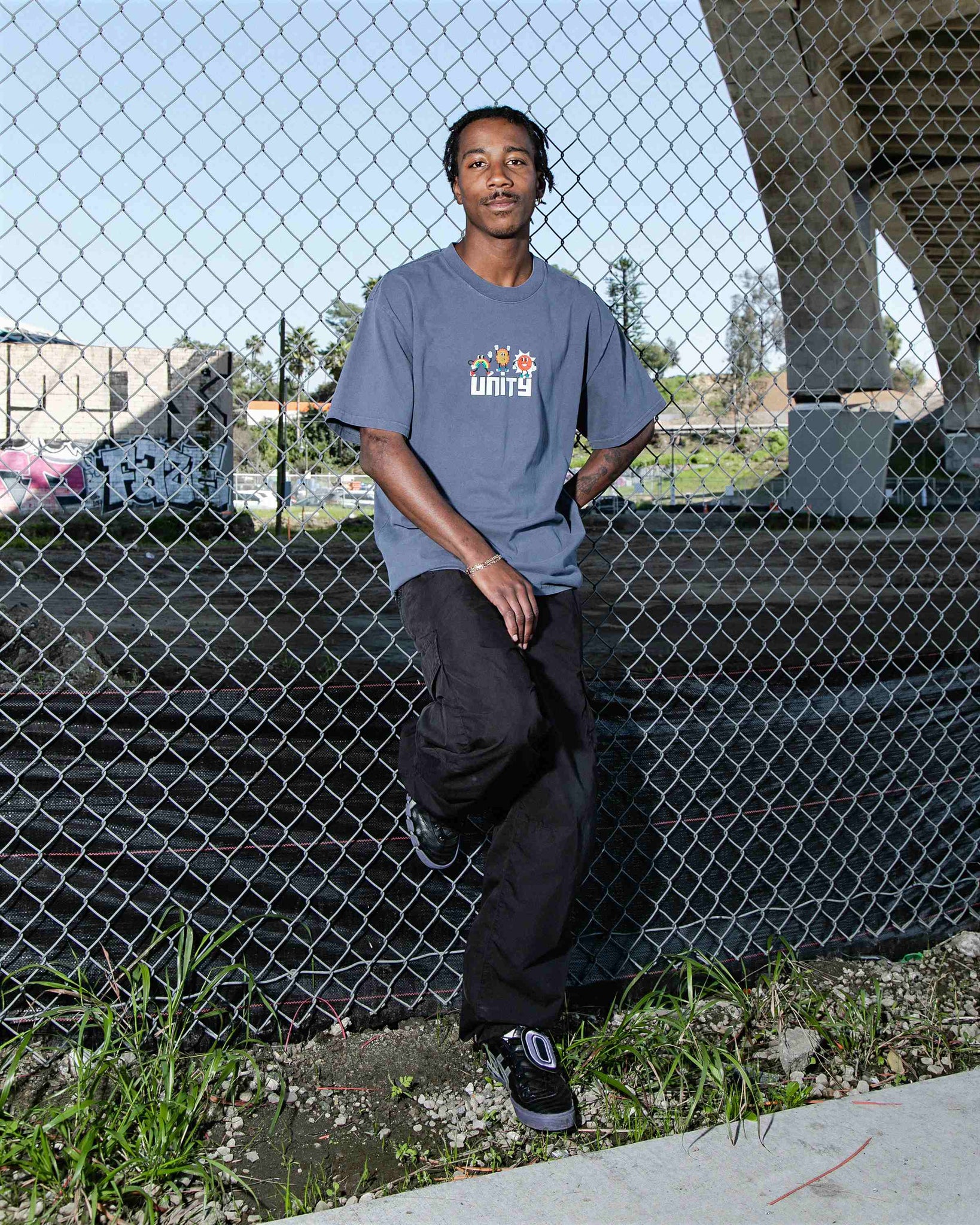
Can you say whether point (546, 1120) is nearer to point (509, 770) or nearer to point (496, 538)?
point (509, 770)

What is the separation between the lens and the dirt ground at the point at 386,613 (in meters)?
3.35

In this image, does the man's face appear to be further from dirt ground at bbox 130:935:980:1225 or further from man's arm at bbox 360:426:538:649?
dirt ground at bbox 130:935:980:1225

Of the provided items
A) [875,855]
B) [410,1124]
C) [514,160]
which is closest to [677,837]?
[875,855]

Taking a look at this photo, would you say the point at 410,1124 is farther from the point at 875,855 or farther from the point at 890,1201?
the point at 875,855

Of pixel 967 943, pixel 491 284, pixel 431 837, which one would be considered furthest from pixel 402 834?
pixel 967 943

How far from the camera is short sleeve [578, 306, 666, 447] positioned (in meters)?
2.46

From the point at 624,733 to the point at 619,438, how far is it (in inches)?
35.9

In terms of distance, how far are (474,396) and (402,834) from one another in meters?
1.19

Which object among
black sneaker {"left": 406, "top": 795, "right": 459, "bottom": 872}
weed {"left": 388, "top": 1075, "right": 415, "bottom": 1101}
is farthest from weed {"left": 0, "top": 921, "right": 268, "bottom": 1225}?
black sneaker {"left": 406, "top": 795, "right": 459, "bottom": 872}

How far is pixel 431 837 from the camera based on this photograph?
246 cm

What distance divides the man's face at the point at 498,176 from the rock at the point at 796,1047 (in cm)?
205

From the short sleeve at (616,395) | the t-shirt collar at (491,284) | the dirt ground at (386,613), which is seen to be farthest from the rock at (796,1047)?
the t-shirt collar at (491,284)

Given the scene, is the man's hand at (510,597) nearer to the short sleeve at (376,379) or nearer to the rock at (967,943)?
the short sleeve at (376,379)

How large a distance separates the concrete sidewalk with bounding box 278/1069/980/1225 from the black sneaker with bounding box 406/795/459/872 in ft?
2.35
